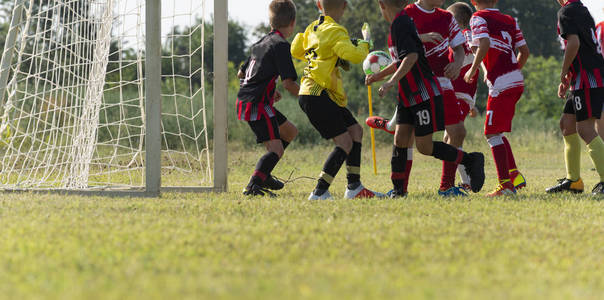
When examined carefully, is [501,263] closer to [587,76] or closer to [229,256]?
[229,256]

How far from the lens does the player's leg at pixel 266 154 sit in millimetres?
5957

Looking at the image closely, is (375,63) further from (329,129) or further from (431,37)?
(329,129)

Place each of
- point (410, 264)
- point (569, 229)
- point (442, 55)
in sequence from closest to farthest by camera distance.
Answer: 1. point (410, 264)
2. point (569, 229)
3. point (442, 55)

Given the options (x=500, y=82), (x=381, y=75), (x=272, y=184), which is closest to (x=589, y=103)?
(x=500, y=82)

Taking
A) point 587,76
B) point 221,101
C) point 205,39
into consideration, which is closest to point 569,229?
point 587,76

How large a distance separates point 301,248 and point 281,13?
3.11m

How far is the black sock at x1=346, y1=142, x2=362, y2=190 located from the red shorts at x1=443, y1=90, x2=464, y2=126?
2.91 feet

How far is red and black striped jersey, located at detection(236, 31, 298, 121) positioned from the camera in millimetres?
5827

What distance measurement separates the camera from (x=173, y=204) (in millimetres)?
5250

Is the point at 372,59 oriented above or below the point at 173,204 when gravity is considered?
above

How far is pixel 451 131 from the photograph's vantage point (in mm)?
6215

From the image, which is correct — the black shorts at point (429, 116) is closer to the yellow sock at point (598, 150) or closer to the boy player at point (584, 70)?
the boy player at point (584, 70)

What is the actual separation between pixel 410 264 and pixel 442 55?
3227mm

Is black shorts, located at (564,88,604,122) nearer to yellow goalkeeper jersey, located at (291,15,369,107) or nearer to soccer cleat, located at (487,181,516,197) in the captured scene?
soccer cleat, located at (487,181,516,197)
